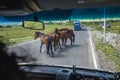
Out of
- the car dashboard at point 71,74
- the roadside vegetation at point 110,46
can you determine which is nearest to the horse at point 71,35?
the roadside vegetation at point 110,46

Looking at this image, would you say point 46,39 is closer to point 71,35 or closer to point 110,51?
point 71,35

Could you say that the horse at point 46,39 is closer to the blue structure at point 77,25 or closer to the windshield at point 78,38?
the windshield at point 78,38

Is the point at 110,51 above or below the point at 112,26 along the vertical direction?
below

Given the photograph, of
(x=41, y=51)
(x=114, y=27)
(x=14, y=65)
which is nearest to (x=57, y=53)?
(x=41, y=51)

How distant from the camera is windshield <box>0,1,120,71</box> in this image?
15.0ft

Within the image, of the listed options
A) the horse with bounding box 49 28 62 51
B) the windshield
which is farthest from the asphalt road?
the horse with bounding box 49 28 62 51

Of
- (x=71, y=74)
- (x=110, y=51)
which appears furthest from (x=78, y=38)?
(x=71, y=74)

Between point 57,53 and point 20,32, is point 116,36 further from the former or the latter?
point 20,32

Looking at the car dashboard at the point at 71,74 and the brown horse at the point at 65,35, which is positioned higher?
the brown horse at the point at 65,35

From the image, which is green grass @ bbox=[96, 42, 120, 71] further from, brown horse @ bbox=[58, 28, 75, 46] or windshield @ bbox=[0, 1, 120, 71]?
brown horse @ bbox=[58, 28, 75, 46]

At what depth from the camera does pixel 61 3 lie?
301 centimetres

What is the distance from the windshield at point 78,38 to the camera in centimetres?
456

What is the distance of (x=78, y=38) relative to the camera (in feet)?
17.6

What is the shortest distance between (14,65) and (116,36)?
471 centimetres
